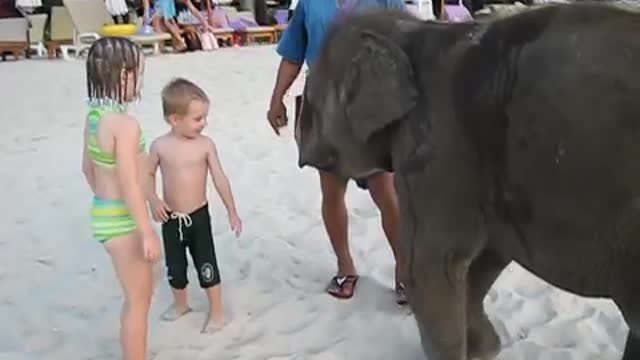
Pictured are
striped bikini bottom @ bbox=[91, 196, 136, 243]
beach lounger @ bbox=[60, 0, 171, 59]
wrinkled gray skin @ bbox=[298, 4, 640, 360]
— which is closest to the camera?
wrinkled gray skin @ bbox=[298, 4, 640, 360]

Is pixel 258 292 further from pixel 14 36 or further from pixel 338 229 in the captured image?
pixel 14 36

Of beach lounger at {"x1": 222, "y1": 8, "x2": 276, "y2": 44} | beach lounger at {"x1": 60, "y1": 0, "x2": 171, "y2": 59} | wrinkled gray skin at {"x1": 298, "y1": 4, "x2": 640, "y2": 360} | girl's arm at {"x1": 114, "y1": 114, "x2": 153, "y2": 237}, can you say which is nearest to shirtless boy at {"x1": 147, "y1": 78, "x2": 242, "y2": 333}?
girl's arm at {"x1": 114, "y1": 114, "x2": 153, "y2": 237}

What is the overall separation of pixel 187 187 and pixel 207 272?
13.8 inches

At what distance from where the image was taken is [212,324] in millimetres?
3525

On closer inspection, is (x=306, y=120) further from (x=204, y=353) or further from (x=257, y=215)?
(x=257, y=215)

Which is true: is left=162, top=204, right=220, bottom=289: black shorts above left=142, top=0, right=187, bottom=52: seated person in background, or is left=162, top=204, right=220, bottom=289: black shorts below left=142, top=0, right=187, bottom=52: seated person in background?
below

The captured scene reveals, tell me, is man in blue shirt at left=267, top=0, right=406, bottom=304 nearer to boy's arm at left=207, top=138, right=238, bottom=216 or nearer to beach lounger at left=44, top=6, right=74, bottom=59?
boy's arm at left=207, top=138, right=238, bottom=216

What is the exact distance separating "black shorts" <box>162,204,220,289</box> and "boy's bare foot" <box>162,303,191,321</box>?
20cm

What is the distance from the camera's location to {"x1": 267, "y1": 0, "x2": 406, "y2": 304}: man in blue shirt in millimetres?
3393

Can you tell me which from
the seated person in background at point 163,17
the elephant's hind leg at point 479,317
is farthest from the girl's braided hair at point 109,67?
the seated person in background at point 163,17

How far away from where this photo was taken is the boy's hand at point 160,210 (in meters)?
3.31

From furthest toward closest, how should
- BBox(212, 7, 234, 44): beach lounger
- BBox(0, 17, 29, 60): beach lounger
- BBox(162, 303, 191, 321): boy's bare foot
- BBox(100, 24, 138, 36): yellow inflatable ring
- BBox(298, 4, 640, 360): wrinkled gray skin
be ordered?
BBox(212, 7, 234, 44): beach lounger < BBox(0, 17, 29, 60): beach lounger < BBox(100, 24, 138, 36): yellow inflatable ring < BBox(162, 303, 191, 321): boy's bare foot < BBox(298, 4, 640, 360): wrinkled gray skin

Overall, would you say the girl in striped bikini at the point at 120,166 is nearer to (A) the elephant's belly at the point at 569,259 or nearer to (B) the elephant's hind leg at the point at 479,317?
(B) the elephant's hind leg at the point at 479,317

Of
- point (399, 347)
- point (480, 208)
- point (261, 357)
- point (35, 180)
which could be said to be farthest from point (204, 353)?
→ point (35, 180)
